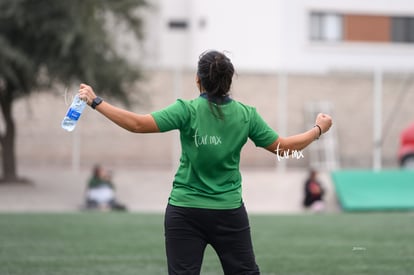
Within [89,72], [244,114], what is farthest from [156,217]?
[244,114]

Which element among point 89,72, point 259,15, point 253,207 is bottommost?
point 253,207

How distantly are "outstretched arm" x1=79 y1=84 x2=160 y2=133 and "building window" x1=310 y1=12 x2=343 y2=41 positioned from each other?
3685cm

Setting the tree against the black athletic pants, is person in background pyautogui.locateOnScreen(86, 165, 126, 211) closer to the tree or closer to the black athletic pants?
the tree

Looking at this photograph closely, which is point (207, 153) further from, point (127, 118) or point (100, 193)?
point (100, 193)

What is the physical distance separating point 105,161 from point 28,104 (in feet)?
11.8

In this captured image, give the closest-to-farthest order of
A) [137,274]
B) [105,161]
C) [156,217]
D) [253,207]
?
[137,274]
[156,217]
[253,207]
[105,161]

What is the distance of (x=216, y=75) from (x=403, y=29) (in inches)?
1509

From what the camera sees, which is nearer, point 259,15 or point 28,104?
point 28,104

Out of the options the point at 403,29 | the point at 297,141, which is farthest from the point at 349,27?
the point at 297,141

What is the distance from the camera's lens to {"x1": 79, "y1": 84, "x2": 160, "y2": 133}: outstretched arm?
5.69 m

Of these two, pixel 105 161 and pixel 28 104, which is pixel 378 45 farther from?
pixel 28 104

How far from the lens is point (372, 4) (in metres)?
42.2

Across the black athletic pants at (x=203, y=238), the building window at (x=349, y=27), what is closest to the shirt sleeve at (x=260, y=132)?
the black athletic pants at (x=203, y=238)

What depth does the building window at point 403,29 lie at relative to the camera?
42.6 m
